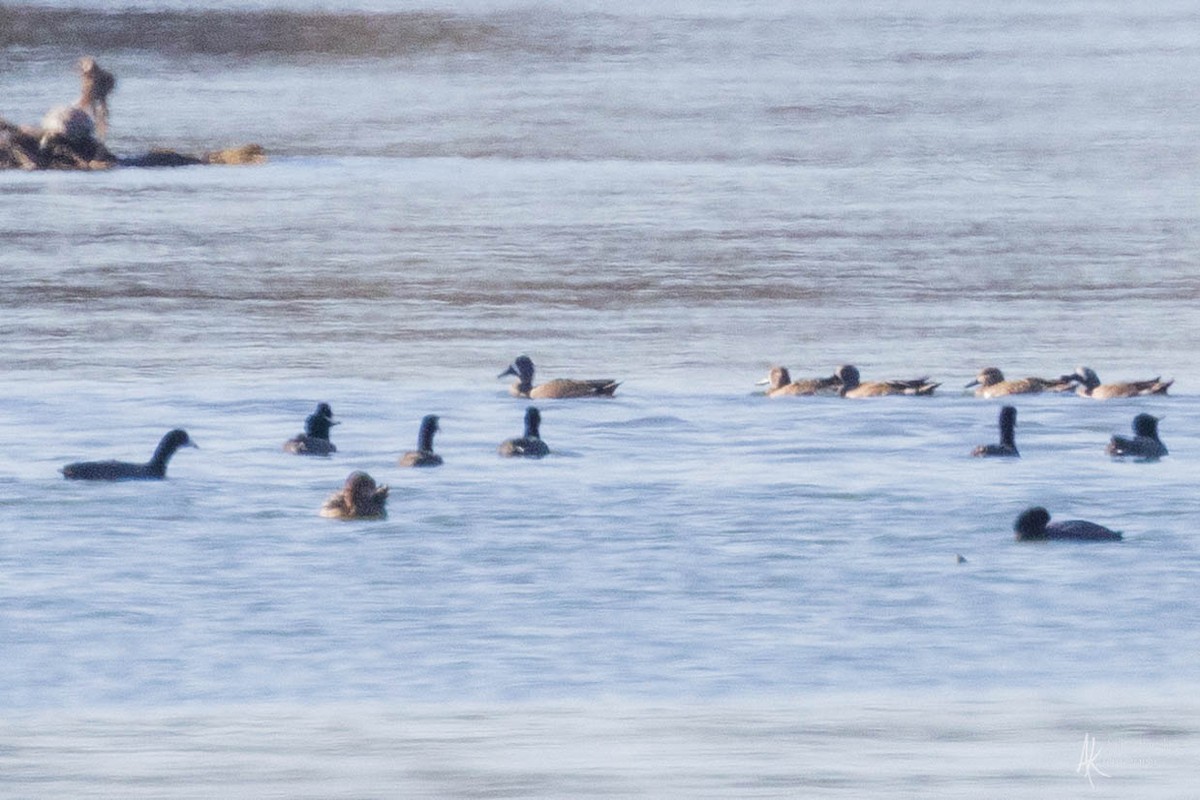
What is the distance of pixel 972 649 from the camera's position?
805cm

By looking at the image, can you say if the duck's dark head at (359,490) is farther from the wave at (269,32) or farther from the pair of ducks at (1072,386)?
the wave at (269,32)

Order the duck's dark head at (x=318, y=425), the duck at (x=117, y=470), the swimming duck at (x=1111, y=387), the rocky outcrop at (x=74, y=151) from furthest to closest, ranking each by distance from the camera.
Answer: the rocky outcrop at (x=74, y=151) < the swimming duck at (x=1111, y=387) < the duck's dark head at (x=318, y=425) < the duck at (x=117, y=470)

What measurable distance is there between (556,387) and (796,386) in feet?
4.03

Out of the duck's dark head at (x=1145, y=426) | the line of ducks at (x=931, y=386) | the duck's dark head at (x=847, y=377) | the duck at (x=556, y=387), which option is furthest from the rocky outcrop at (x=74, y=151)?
the duck's dark head at (x=1145, y=426)

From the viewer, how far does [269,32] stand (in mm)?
50281

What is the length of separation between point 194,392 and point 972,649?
20.9ft

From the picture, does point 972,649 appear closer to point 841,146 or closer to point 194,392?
point 194,392

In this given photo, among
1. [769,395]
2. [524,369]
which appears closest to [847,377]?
[769,395]

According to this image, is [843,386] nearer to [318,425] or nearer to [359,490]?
[318,425]

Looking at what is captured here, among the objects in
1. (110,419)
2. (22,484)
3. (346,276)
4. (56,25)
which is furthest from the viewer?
(56,25)

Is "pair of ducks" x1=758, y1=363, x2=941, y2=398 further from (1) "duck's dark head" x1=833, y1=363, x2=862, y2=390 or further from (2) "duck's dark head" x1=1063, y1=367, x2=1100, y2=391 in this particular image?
(2) "duck's dark head" x1=1063, y1=367, x2=1100, y2=391

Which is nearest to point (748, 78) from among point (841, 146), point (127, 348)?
point (841, 146)

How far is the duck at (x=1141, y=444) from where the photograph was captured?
11508 millimetres

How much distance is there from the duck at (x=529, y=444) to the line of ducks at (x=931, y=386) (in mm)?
1999
